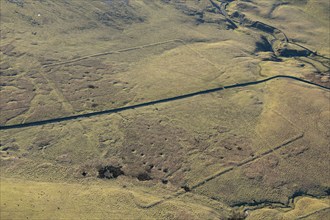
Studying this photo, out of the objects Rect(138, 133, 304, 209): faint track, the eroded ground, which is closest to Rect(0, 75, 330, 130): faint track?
the eroded ground

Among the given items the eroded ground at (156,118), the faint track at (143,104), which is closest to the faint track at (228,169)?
the eroded ground at (156,118)

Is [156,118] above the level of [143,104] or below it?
above

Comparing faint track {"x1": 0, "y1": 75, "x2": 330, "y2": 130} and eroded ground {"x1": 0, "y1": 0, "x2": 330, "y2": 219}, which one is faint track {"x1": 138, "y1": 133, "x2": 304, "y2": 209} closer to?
eroded ground {"x1": 0, "y1": 0, "x2": 330, "y2": 219}

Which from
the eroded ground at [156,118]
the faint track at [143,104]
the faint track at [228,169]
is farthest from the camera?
the faint track at [143,104]

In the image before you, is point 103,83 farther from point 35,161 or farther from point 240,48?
point 240,48

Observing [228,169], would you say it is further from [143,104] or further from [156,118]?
[143,104]

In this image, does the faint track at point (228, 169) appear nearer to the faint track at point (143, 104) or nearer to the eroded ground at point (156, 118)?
the eroded ground at point (156, 118)

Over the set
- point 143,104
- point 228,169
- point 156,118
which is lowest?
point 143,104

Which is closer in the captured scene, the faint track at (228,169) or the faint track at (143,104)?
the faint track at (228,169)

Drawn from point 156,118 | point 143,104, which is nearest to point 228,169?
point 156,118

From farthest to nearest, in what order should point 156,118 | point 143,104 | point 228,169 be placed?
1. point 143,104
2. point 156,118
3. point 228,169
